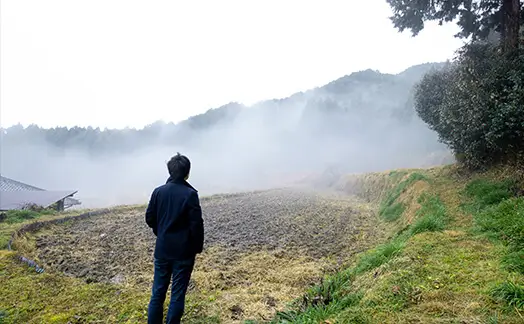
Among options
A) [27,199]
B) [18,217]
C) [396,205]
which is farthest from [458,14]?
[27,199]

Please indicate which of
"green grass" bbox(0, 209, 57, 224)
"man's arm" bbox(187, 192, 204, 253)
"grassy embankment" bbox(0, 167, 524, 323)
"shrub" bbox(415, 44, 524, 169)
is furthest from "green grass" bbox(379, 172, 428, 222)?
"green grass" bbox(0, 209, 57, 224)

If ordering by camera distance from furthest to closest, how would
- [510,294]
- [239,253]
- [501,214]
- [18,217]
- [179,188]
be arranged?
[18,217] → [239,253] → [501,214] → [179,188] → [510,294]

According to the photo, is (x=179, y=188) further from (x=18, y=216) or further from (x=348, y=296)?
(x=18, y=216)

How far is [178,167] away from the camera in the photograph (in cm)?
428

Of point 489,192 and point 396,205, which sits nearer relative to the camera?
point 489,192

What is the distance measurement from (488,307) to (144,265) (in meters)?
7.29

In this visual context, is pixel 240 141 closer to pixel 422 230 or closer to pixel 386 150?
pixel 386 150

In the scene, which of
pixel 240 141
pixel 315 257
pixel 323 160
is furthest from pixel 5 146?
pixel 315 257

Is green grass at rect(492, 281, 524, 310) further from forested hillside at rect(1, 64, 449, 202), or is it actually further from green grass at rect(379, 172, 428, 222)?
forested hillside at rect(1, 64, 449, 202)

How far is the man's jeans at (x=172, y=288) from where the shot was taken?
13.4 feet

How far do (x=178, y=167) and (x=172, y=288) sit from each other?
5.72 feet

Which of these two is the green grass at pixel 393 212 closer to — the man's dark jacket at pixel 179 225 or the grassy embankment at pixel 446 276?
the grassy embankment at pixel 446 276

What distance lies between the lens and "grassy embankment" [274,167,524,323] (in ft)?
9.87

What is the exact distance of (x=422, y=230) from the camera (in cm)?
A: 642
